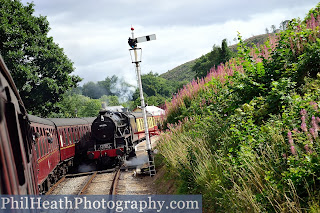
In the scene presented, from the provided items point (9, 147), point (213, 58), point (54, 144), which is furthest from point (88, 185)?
point (213, 58)

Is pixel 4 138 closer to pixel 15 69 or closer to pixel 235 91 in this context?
pixel 235 91

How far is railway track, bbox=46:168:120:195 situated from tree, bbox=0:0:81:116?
1151 cm

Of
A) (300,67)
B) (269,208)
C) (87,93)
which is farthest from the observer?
(87,93)

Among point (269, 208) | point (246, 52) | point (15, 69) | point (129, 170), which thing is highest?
point (15, 69)

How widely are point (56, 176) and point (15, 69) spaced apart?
11951 millimetres

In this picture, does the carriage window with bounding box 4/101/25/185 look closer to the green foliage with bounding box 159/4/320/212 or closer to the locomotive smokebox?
the green foliage with bounding box 159/4/320/212

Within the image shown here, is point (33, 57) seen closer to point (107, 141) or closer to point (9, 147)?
point (107, 141)

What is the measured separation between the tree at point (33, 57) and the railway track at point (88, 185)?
1151 cm

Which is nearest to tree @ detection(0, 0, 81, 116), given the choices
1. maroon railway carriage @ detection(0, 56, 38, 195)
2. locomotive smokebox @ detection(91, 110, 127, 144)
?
locomotive smokebox @ detection(91, 110, 127, 144)

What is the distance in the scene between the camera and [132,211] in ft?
32.9

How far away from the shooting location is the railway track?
12.8 metres

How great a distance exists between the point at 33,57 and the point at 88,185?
55.0ft

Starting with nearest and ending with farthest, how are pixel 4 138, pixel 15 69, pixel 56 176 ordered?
pixel 4 138, pixel 56 176, pixel 15 69

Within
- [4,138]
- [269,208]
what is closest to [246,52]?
[269,208]
